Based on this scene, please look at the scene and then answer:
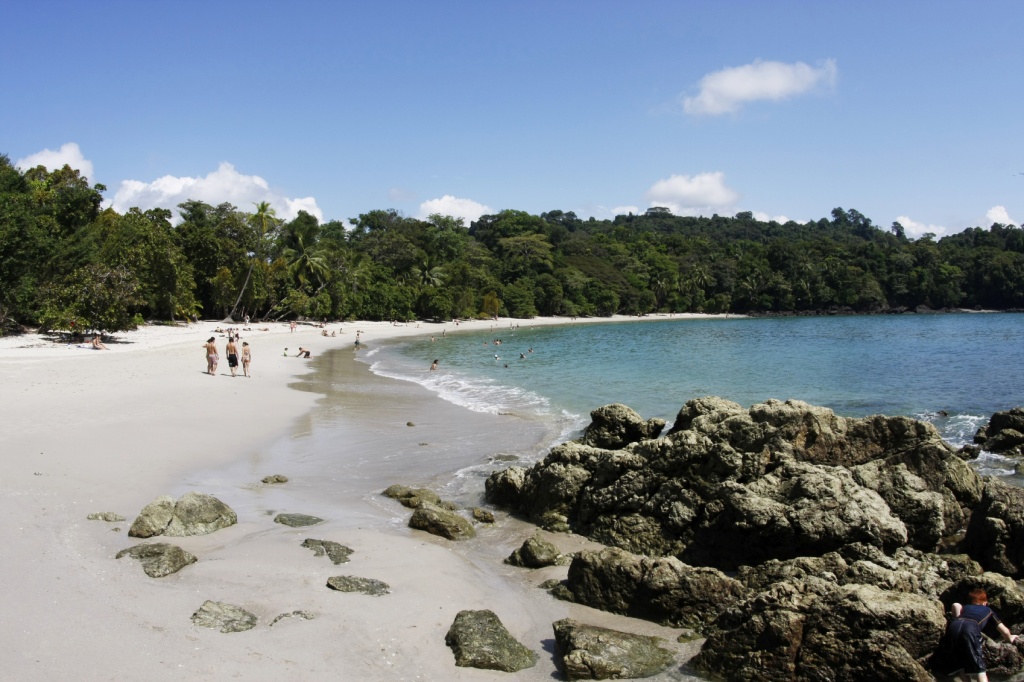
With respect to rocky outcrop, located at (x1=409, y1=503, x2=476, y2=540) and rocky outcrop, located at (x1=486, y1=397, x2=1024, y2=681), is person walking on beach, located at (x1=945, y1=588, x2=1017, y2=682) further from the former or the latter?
rocky outcrop, located at (x1=409, y1=503, x2=476, y2=540)

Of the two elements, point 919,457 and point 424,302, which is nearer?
point 919,457

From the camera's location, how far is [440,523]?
33.4 feet

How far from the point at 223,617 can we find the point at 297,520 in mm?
3452

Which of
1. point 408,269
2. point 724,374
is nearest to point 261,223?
point 408,269

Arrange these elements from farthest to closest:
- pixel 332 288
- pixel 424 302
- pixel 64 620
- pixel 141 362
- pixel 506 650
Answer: pixel 424 302
pixel 332 288
pixel 141 362
pixel 506 650
pixel 64 620

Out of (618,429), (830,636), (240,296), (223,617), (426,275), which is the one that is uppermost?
(426,275)

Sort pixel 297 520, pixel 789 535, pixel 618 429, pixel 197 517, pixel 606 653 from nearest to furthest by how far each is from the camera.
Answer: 1. pixel 606 653
2. pixel 789 535
3. pixel 197 517
4. pixel 297 520
5. pixel 618 429

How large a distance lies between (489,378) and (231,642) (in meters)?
25.7

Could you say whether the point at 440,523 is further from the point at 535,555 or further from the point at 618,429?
the point at 618,429

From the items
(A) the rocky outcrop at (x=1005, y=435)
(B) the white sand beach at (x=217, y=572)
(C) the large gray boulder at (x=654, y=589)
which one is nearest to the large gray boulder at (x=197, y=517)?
(B) the white sand beach at (x=217, y=572)

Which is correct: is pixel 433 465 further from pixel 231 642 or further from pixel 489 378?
pixel 489 378

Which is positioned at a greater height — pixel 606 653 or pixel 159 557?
pixel 159 557

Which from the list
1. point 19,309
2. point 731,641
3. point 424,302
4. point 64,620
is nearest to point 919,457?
point 731,641

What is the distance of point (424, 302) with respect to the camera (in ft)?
272
